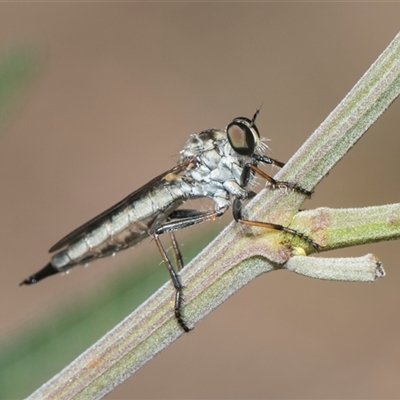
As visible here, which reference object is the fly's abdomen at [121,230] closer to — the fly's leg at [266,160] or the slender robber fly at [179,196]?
Result: the slender robber fly at [179,196]

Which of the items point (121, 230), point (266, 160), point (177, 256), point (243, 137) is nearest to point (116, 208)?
point (121, 230)

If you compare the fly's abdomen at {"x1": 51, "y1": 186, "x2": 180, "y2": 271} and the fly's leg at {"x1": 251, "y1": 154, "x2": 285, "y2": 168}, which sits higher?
the fly's abdomen at {"x1": 51, "y1": 186, "x2": 180, "y2": 271}

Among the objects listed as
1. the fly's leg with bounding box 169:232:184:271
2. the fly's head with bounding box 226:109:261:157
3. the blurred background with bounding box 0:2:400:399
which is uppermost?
the blurred background with bounding box 0:2:400:399

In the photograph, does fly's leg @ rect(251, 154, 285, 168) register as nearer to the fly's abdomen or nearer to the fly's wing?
the fly's wing

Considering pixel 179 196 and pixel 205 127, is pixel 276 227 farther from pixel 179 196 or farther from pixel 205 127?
pixel 205 127

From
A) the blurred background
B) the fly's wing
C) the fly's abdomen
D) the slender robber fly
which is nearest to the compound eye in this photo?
the slender robber fly

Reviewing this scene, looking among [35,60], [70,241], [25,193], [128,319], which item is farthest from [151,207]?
[25,193]
